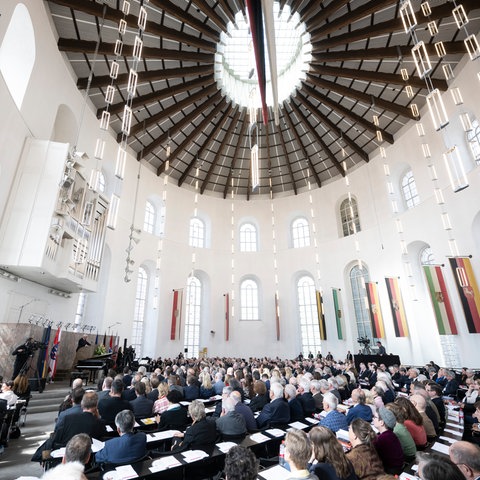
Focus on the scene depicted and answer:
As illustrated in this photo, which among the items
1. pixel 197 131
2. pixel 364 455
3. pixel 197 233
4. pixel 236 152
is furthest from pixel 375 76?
pixel 364 455

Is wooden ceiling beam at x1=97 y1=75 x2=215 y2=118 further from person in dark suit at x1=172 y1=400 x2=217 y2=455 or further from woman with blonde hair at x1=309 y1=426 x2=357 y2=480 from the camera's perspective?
woman with blonde hair at x1=309 y1=426 x2=357 y2=480

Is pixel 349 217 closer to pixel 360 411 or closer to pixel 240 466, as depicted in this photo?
pixel 360 411

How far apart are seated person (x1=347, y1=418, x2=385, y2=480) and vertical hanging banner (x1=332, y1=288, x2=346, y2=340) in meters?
16.6

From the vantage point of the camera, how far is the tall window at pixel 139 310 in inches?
709

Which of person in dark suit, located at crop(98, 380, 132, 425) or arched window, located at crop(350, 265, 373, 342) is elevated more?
arched window, located at crop(350, 265, 373, 342)

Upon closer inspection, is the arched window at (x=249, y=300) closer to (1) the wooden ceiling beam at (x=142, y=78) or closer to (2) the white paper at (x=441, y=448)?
(1) the wooden ceiling beam at (x=142, y=78)

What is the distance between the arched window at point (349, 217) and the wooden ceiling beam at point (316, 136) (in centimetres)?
206

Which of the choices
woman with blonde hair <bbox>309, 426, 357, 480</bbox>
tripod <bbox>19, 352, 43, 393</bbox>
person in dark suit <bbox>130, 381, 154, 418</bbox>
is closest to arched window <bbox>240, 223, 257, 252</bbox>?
tripod <bbox>19, 352, 43, 393</bbox>

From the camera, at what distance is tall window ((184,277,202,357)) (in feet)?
65.8

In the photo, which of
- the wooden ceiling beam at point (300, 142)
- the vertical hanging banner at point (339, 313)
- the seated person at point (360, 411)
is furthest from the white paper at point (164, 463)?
the wooden ceiling beam at point (300, 142)

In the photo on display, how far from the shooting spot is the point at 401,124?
17.4 meters

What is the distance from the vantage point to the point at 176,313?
19172 mm

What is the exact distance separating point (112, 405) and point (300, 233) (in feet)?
63.1

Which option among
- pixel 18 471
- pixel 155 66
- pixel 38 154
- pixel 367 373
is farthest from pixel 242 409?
pixel 155 66
